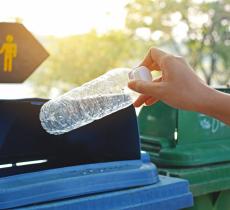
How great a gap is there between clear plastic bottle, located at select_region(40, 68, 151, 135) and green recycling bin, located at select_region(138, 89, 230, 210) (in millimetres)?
537

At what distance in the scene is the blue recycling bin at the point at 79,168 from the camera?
1.82m

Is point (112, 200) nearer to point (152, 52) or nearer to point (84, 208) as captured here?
point (84, 208)

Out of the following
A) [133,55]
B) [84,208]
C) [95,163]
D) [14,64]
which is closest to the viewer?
[84,208]

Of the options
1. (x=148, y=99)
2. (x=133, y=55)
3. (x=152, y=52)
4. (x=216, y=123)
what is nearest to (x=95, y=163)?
(x=148, y=99)

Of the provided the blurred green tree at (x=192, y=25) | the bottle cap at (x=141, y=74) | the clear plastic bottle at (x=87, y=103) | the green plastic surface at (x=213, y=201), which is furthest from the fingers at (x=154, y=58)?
the blurred green tree at (x=192, y=25)

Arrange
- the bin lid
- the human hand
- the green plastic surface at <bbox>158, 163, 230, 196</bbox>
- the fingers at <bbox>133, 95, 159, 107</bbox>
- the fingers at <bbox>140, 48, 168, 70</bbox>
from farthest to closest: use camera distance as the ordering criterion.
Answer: the green plastic surface at <bbox>158, 163, 230, 196</bbox> < the bin lid < the fingers at <bbox>133, 95, 159, 107</bbox> < the fingers at <bbox>140, 48, 168, 70</bbox> < the human hand

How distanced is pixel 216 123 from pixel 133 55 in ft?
21.4

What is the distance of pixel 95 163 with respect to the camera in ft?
7.11

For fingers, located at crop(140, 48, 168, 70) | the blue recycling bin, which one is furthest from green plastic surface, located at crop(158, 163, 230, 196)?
fingers, located at crop(140, 48, 168, 70)

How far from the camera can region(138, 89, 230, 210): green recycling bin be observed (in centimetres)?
253

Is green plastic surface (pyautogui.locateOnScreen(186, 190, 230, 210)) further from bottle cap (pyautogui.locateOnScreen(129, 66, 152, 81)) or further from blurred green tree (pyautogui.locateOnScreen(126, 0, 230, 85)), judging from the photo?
blurred green tree (pyautogui.locateOnScreen(126, 0, 230, 85))

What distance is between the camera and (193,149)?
268 centimetres

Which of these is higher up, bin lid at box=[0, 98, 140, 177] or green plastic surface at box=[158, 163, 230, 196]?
bin lid at box=[0, 98, 140, 177]

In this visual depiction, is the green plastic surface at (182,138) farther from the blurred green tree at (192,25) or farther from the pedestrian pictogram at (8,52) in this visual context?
the blurred green tree at (192,25)
